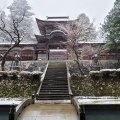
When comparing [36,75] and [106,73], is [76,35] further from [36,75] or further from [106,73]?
[36,75]

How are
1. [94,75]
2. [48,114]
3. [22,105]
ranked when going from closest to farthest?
1. [48,114]
2. [22,105]
3. [94,75]

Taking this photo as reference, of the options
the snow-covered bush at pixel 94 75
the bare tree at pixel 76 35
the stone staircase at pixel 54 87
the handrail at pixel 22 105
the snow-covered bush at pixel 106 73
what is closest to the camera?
the handrail at pixel 22 105

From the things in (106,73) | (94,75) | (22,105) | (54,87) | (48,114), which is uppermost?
(106,73)

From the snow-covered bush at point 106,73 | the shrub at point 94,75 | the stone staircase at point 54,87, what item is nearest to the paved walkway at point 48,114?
the stone staircase at point 54,87

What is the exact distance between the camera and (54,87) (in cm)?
1662

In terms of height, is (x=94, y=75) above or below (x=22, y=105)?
above

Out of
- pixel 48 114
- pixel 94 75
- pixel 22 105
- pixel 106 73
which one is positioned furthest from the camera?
pixel 106 73

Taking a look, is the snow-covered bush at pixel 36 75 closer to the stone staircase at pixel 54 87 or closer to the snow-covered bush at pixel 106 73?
the stone staircase at pixel 54 87

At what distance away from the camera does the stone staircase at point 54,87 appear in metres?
15.1

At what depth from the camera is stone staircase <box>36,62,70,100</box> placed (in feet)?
49.5

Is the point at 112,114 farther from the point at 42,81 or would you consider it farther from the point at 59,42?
the point at 59,42

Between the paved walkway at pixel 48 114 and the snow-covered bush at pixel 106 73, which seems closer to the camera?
the paved walkway at pixel 48 114

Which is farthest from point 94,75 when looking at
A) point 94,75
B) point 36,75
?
point 36,75

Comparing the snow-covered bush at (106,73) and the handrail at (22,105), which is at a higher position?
the snow-covered bush at (106,73)
